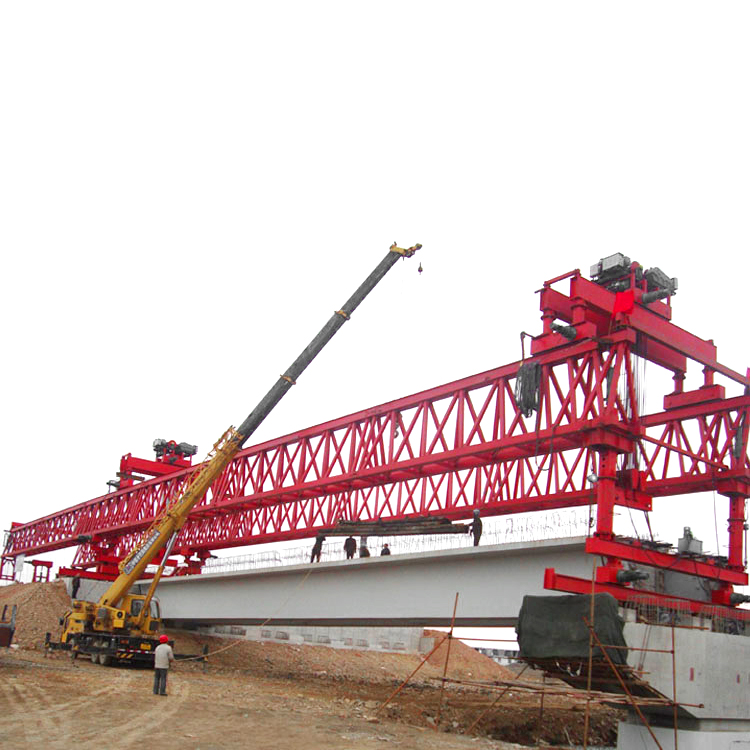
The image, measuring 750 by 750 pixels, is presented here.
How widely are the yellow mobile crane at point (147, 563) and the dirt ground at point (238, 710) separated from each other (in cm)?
87

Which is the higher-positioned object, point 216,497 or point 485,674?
point 216,497

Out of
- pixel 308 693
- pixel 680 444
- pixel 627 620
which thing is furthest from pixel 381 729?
pixel 680 444

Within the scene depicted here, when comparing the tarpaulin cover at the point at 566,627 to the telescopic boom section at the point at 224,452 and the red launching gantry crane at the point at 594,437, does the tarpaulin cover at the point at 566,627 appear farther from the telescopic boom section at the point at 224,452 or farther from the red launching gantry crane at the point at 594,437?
the telescopic boom section at the point at 224,452

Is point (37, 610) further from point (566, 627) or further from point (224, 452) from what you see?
point (566, 627)

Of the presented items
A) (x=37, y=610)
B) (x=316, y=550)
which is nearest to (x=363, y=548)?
(x=316, y=550)

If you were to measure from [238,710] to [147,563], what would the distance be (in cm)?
1399

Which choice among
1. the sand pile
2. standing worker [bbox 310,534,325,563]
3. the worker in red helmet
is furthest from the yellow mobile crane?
the worker in red helmet

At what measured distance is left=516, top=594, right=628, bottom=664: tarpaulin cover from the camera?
18484 mm

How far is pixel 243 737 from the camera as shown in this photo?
15312 millimetres

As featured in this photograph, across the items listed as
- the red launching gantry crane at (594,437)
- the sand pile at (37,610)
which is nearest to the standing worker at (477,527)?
the red launching gantry crane at (594,437)

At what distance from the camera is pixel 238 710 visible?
1928 cm

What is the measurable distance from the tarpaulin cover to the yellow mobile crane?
15.8 meters

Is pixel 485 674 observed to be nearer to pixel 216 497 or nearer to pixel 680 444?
pixel 216 497

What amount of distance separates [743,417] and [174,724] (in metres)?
19.1
